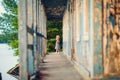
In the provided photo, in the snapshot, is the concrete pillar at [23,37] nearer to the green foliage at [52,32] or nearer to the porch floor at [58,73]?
the porch floor at [58,73]

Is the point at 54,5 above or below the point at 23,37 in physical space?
above

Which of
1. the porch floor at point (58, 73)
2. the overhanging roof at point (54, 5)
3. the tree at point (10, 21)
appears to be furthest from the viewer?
the tree at point (10, 21)

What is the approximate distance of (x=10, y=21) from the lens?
153 ft

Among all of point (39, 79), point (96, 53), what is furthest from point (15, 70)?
point (96, 53)

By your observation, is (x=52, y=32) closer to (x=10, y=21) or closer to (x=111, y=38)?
(x=10, y=21)

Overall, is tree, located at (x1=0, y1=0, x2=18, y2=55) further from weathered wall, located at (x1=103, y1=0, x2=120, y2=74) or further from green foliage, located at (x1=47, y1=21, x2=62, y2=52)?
weathered wall, located at (x1=103, y1=0, x2=120, y2=74)

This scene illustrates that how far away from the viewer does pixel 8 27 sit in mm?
48469

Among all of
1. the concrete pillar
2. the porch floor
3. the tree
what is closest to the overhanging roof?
the porch floor

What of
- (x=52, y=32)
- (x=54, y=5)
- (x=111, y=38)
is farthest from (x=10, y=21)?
(x=111, y=38)

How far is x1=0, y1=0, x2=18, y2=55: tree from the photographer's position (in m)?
44.3

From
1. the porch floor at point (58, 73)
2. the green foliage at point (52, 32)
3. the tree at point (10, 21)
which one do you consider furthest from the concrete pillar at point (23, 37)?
the tree at point (10, 21)

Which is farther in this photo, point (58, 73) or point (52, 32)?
point (52, 32)

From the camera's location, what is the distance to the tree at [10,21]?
4429 centimetres

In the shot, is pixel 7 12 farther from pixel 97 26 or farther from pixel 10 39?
pixel 97 26
